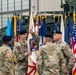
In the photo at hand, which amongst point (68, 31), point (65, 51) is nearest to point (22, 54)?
point (65, 51)

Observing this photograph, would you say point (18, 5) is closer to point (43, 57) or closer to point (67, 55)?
point (67, 55)

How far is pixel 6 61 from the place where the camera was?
26.5 ft

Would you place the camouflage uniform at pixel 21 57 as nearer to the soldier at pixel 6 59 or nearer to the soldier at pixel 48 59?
the soldier at pixel 6 59

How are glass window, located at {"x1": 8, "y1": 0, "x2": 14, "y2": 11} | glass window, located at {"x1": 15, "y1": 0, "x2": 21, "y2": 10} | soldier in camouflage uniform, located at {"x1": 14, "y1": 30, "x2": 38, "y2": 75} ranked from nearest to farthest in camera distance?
soldier in camouflage uniform, located at {"x1": 14, "y1": 30, "x2": 38, "y2": 75} < glass window, located at {"x1": 15, "y1": 0, "x2": 21, "y2": 10} < glass window, located at {"x1": 8, "y1": 0, "x2": 14, "y2": 11}

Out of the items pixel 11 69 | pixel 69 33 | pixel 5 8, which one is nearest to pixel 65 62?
pixel 11 69

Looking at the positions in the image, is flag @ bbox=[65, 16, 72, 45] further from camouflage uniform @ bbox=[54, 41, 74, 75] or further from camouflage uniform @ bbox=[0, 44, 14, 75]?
camouflage uniform @ bbox=[0, 44, 14, 75]

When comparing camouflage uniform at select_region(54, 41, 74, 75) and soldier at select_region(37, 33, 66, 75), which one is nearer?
soldier at select_region(37, 33, 66, 75)

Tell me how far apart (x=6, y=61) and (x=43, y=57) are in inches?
38.4

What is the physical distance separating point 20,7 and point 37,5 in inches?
95.4

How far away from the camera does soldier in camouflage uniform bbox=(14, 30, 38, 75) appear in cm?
894

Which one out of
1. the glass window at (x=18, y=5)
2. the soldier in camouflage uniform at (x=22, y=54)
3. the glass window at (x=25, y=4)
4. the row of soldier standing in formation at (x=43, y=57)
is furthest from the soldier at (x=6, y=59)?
the glass window at (x=18, y=5)

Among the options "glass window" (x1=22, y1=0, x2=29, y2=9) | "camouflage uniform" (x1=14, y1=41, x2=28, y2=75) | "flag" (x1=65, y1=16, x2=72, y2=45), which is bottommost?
"camouflage uniform" (x1=14, y1=41, x2=28, y2=75)

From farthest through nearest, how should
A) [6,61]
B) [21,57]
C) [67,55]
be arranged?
[21,57]
[67,55]
[6,61]

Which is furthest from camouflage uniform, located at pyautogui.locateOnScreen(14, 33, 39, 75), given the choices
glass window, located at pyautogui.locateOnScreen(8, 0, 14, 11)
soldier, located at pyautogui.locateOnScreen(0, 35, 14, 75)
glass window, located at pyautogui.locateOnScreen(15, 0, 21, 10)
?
glass window, located at pyautogui.locateOnScreen(8, 0, 14, 11)
